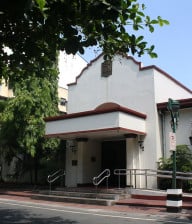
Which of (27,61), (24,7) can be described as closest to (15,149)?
(27,61)

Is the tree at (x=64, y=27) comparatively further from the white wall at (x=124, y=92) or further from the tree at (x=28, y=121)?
the tree at (x=28, y=121)

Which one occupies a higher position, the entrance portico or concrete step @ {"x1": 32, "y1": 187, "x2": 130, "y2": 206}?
the entrance portico

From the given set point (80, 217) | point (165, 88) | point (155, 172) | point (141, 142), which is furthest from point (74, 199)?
point (165, 88)

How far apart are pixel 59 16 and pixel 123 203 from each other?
38.3ft

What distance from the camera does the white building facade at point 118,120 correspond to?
2036 cm

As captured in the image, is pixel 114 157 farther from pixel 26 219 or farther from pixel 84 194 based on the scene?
pixel 26 219

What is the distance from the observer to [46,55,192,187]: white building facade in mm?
20359

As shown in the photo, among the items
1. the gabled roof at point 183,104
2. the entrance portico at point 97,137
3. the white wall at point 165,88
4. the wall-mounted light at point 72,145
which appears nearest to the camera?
the entrance portico at point 97,137

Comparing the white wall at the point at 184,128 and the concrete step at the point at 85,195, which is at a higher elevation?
the white wall at the point at 184,128

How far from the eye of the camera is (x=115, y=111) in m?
19.3

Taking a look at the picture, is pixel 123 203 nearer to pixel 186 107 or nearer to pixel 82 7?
pixel 186 107

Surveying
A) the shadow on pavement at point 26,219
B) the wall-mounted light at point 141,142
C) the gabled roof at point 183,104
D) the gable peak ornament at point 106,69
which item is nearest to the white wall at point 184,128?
the gabled roof at point 183,104

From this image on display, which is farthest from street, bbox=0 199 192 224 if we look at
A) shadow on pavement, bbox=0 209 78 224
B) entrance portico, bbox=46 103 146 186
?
entrance portico, bbox=46 103 146 186

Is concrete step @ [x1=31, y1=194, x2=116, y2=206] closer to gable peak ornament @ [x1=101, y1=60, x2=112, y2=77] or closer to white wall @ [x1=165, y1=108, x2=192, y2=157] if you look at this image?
white wall @ [x1=165, y1=108, x2=192, y2=157]
